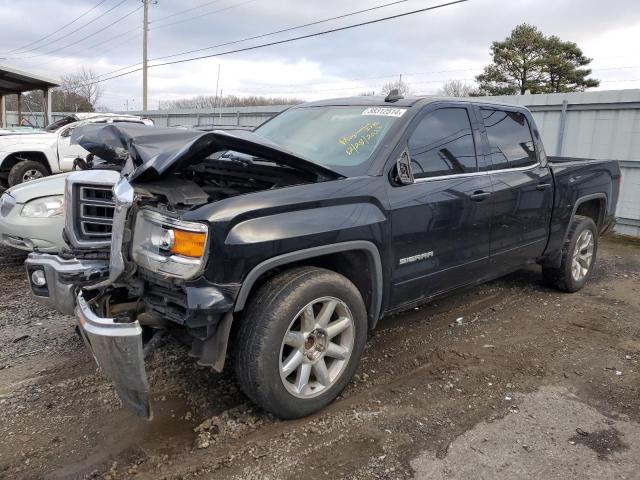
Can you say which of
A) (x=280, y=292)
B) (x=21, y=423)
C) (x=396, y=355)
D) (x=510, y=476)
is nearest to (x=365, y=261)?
(x=280, y=292)

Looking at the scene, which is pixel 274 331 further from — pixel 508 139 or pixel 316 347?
pixel 508 139

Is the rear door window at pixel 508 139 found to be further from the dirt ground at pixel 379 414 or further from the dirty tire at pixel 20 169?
the dirty tire at pixel 20 169

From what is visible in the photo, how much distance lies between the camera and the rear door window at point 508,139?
4.32 metres

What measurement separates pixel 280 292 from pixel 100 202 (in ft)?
5.85

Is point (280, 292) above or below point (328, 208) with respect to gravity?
below

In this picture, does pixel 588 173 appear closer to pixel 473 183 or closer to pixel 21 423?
pixel 473 183

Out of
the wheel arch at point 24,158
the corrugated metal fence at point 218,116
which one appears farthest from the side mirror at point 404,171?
the corrugated metal fence at point 218,116

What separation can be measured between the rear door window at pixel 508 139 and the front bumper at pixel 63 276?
10.2ft

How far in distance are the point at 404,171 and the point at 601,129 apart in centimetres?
744

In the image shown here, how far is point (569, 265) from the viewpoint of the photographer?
5383 millimetres

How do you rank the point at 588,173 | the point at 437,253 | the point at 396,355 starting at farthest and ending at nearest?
the point at 588,173 → the point at 396,355 → the point at 437,253

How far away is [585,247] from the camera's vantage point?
5621 mm

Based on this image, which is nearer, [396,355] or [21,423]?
[21,423]

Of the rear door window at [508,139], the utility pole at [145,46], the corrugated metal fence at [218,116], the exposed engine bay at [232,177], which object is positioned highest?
the utility pole at [145,46]
